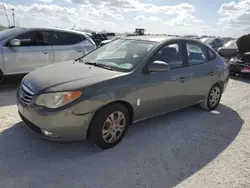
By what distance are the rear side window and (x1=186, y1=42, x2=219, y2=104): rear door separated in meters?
3.75

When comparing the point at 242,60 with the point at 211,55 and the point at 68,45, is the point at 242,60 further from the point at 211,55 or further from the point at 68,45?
the point at 68,45

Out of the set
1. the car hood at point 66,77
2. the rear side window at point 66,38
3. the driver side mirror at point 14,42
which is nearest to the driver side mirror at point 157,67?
the car hood at point 66,77

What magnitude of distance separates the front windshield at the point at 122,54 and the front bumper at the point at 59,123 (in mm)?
1006

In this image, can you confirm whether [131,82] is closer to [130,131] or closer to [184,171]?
[130,131]

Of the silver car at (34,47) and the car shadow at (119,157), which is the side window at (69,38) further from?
the car shadow at (119,157)

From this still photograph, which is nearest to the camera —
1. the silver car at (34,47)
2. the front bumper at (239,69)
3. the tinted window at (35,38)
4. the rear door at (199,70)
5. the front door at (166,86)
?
the front door at (166,86)

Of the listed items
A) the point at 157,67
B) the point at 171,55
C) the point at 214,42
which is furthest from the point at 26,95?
the point at 214,42

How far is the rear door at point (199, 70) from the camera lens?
4328 mm

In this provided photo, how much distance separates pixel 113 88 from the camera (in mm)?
3084

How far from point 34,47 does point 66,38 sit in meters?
1.01

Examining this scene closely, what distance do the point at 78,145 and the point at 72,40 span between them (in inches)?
171

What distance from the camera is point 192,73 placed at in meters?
4.28

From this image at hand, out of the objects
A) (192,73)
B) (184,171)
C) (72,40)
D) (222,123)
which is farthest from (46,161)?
(72,40)

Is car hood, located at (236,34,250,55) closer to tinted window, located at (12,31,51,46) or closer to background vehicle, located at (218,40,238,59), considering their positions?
background vehicle, located at (218,40,238,59)
